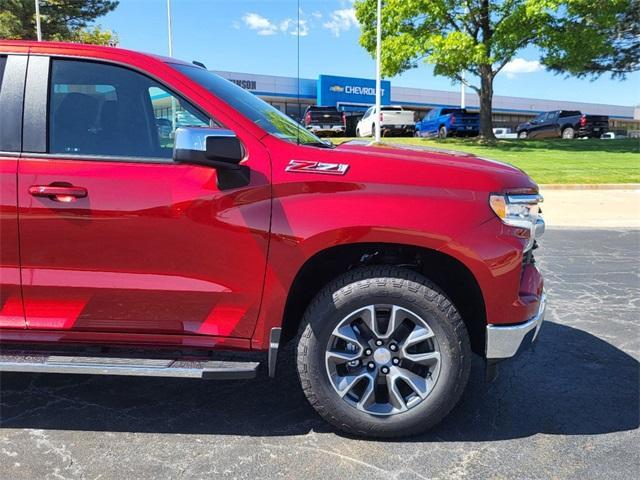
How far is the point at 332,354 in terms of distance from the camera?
2949 millimetres

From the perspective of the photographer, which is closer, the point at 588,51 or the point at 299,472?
the point at 299,472

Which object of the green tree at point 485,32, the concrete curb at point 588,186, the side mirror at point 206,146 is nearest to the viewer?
the side mirror at point 206,146

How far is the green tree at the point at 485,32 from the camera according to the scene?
20.8 m

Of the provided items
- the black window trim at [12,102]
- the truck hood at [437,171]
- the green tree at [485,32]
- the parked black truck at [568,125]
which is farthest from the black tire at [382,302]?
the parked black truck at [568,125]

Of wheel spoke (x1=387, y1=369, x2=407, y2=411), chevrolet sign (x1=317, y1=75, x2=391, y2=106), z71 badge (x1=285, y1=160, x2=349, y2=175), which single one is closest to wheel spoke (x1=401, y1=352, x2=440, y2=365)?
wheel spoke (x1=387, y1=369, x2=407, y2=411)

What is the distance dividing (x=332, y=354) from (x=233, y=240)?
2.55ft

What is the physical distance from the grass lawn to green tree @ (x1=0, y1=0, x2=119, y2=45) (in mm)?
19853

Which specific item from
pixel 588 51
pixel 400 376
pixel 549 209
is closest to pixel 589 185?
pixel 549 209

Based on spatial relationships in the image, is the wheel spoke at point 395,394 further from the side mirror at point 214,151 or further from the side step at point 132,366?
the side mirror at point 214,151

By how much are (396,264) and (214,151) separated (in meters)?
1.20

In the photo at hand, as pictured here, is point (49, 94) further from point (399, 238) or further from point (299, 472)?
point (299, 472)

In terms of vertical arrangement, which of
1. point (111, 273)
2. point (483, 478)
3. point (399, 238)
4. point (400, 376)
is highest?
point (399, 238)

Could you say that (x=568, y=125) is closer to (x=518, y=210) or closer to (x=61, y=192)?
(x=518, y=210)

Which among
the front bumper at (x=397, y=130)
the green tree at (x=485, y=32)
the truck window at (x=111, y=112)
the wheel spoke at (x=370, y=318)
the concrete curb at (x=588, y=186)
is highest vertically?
the green tree at (x=485, y=32)
